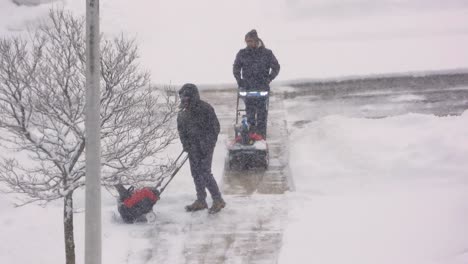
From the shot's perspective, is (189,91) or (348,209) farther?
(348,209)

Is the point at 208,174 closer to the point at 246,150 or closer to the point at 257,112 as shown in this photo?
the point at 246,150

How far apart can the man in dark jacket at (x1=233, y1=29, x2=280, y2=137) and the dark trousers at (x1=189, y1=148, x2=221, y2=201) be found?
2.27m

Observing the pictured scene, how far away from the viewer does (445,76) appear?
18.2 metres

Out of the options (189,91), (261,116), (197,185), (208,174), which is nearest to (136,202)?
(197,185)

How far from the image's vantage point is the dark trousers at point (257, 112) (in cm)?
1374

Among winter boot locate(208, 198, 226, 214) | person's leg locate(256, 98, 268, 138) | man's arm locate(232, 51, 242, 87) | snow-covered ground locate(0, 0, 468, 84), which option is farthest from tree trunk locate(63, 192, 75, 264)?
snow-covered ground locate(0, 0, 468, 84)

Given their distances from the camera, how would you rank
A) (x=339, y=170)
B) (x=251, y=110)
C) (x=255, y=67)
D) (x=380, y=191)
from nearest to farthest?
(x=380, y=191)
(x=339, y=170)
(x=255, y=67)
(x=251, y=110)

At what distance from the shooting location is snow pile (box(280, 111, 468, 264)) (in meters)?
10.5

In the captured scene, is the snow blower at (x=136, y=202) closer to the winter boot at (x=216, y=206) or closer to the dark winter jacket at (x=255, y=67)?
the winter boot at (x=216, y=206)

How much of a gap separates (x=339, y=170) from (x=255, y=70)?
199 cm

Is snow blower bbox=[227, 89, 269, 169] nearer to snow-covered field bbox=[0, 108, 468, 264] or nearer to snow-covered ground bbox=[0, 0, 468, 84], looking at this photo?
snow-covered field bbox=[0, 108, 468, 264]

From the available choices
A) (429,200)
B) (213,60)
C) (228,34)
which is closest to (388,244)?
(429,200)

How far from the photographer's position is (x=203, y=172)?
11641 millimetres

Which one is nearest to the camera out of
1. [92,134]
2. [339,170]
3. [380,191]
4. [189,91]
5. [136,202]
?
[92,134]
